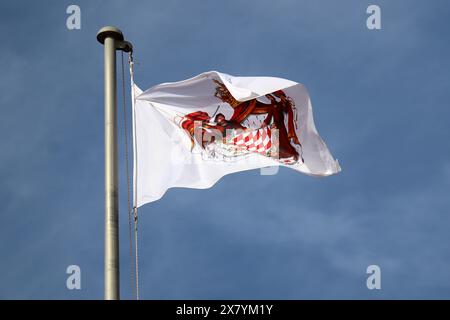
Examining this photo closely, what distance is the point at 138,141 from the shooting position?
956 inches

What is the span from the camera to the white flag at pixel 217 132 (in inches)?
957

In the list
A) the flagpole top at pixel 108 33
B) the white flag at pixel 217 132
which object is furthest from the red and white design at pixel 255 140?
the flagpole top at pixel 108 33

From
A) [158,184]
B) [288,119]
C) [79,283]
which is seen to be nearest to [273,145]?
[288,119]

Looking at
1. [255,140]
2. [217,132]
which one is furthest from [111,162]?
[255,140]

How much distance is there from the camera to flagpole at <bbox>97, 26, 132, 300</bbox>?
19125 millimetres

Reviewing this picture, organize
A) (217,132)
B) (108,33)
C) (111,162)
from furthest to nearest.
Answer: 1. (217,132)
2. (108,33)
3. (111,162)

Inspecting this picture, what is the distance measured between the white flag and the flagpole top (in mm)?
2924

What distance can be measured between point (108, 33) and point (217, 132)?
5541mm

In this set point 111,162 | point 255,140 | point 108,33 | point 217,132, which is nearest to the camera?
point 111,162

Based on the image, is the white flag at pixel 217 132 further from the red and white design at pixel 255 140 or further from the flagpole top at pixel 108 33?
the flagpole top at pixel 108 33

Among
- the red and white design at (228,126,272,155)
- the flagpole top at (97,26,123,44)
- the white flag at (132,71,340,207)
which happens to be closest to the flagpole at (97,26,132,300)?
the flagpole top at (97,26,123,44)

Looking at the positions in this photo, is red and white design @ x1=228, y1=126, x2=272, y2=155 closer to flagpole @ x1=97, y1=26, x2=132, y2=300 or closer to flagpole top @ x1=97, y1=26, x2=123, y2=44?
flagpole @ x1=97, y1=26, x2=132, y2=300

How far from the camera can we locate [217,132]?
84.2 ft

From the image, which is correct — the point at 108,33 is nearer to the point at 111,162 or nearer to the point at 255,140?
the point at 111,162
